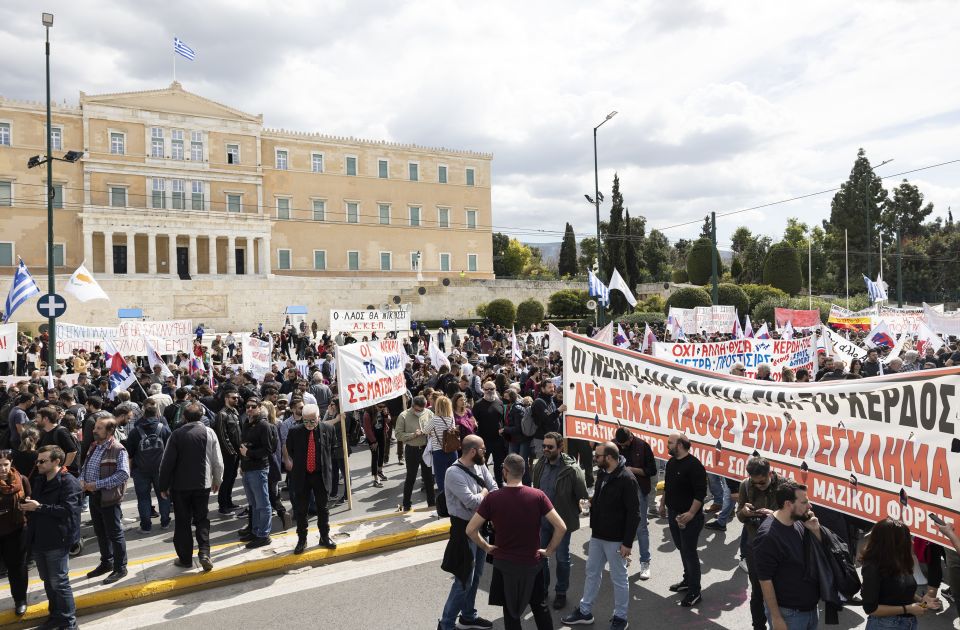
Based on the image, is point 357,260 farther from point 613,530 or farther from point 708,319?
point 613,530

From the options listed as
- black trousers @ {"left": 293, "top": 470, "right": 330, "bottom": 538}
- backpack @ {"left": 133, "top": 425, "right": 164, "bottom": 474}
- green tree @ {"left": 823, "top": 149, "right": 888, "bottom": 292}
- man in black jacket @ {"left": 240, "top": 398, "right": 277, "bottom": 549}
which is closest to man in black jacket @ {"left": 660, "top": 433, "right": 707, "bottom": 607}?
black trousers @ {"left": 293, "top": 470, "right": 330, "bottom": 538}

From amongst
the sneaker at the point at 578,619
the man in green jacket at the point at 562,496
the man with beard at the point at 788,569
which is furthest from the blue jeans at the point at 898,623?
the man in green jacket at the point at 562,496

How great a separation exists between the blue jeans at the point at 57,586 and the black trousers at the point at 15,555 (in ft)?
0.93

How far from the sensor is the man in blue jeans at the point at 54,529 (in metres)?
5.82

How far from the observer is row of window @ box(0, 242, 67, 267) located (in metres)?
48.4

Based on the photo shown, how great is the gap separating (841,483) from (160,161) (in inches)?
2196

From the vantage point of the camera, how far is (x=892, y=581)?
4105 mm

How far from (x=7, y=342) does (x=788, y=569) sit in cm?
1549

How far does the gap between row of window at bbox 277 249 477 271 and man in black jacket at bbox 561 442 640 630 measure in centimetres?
5478

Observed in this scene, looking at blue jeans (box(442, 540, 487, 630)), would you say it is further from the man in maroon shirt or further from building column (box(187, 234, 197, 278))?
building column (box(187, 234, 197, 278))

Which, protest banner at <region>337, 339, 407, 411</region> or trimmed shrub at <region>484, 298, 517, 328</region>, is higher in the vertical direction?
trimmed shrub at <region>484, 298, 517, 328</region>

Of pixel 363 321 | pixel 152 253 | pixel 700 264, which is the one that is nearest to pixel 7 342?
pixel 363 321

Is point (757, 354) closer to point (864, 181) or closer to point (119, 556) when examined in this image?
point (119, 556)

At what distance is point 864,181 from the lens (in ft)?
193
